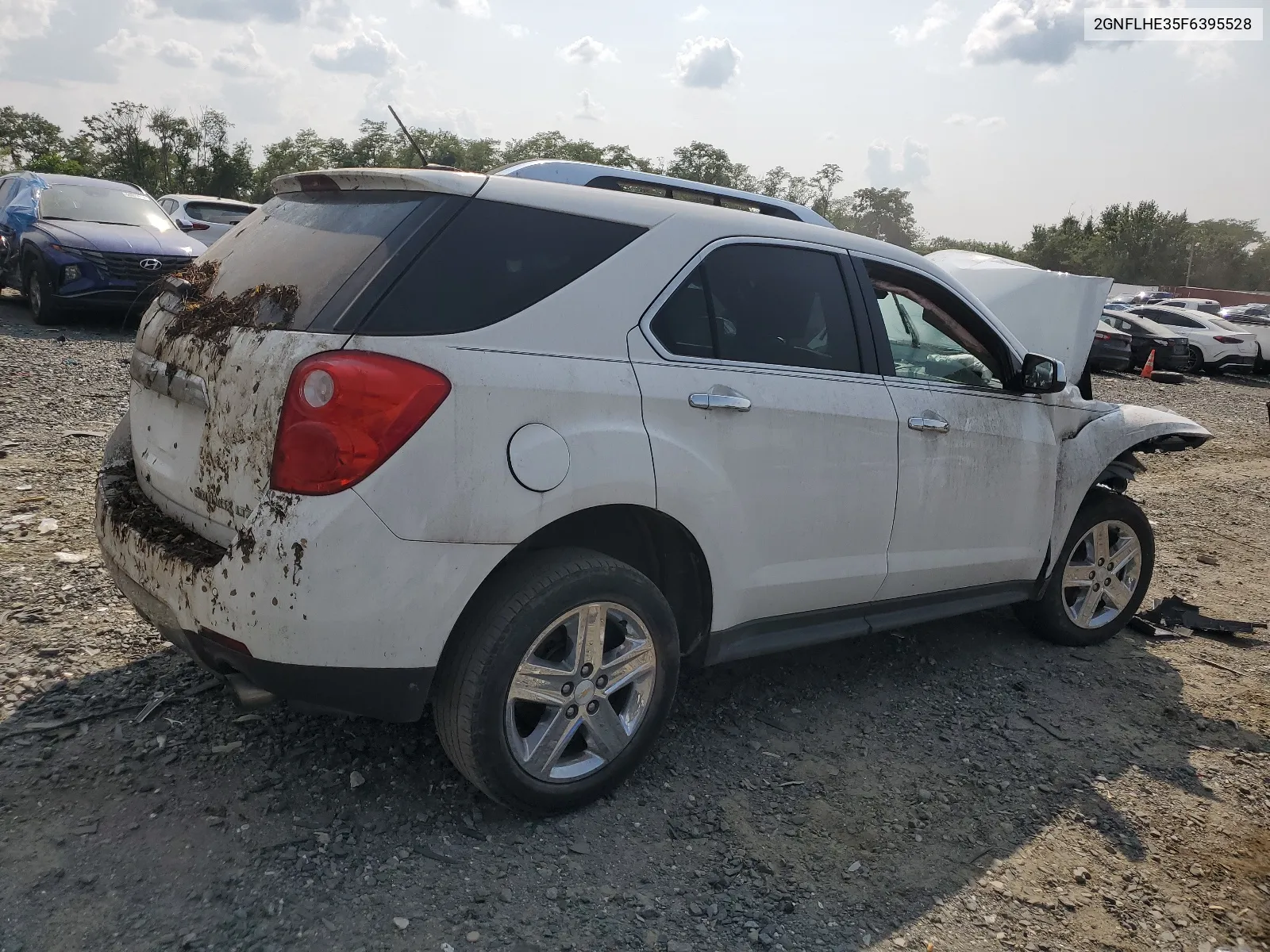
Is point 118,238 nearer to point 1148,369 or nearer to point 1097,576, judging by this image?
point 1097,576

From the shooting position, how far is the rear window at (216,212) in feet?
49.1

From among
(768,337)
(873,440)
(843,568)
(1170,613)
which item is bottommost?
(1170,613)

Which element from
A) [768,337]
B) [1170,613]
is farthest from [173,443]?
[1170,613]

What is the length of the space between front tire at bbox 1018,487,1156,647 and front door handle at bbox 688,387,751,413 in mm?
2241

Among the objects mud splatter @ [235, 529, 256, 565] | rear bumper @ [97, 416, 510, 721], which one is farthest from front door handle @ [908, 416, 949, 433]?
mud splatter @ [235, 529, 256, 565]

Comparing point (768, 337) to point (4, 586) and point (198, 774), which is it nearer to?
point (198, 774)

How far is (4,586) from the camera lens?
13.6ft

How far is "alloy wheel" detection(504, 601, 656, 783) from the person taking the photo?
9.37 feet

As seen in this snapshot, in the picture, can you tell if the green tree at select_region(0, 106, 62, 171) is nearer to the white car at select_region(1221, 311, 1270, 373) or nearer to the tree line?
the tree line

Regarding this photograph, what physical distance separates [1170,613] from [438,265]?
4562mm

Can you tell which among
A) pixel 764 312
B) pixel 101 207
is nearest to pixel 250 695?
pixel 764 312

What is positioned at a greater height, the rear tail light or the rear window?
the rear window

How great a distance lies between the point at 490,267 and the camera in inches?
111

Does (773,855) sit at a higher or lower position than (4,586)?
lower
